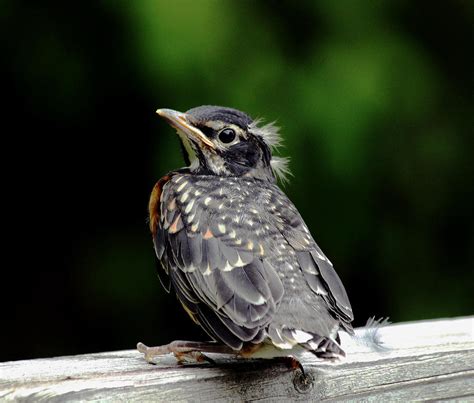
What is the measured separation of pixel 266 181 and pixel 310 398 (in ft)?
3.14

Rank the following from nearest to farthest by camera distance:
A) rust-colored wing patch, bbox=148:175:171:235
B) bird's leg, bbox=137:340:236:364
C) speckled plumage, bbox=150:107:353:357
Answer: speckled plumage, bbox=150:107:353:357 < bird's leg, bbox=137:340:236:364 < rust-colored wing patch, bbox=148:175:171:235

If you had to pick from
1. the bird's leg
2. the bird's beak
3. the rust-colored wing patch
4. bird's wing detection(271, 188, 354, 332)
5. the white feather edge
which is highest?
the bird's beak

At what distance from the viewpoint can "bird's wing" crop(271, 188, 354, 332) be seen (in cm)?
242

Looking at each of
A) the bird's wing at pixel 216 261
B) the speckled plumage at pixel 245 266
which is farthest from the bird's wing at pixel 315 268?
the bird's wing at pixel 216 261

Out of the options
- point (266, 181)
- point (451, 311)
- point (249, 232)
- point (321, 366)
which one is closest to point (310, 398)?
point (321, 366)

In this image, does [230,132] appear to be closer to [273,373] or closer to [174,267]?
[174,267]

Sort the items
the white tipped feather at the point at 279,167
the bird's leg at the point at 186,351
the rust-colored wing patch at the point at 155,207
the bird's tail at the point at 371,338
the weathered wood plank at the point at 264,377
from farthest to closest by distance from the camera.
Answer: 1. the white tipped feather at the point at 279,167
2. the rust-colored wing patch at the point at 155,207
3. the bird's tail at the point at 371,338
4. the bird's leg at the point at 186,351
5. the weathered wood plank at the point at 264,377

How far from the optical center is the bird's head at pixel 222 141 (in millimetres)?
2936

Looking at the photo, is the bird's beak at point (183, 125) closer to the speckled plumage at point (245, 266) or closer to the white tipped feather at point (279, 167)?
the speckled plumage at point (245, 266)

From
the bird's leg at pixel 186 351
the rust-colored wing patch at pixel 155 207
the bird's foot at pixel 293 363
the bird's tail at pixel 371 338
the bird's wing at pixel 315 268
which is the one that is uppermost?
the rust-colored wing patch at pixel 155 207

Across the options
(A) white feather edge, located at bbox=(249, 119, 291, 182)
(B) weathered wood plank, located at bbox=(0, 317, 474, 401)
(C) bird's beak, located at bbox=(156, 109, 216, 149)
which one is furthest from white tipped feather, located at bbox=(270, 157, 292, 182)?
(B) weathered wood plank, located at bbox=(0, 317, 474, 401)

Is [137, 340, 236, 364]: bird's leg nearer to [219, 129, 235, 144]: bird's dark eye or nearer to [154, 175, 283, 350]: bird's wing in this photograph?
[154, 175, 283, 350]: bird's wing

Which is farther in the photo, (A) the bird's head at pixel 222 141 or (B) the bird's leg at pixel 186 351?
(A) the bird's head at pixel 222 141

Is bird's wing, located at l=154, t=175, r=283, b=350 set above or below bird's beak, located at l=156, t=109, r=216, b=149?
below
